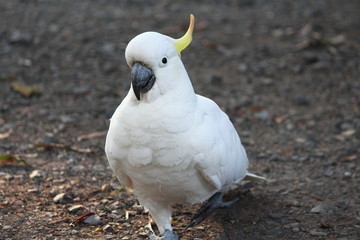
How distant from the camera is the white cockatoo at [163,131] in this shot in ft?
10.5

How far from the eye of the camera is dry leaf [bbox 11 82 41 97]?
20.2 feet

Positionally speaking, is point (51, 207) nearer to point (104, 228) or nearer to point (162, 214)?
point (104, 228)

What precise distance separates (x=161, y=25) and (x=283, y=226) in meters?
4.72

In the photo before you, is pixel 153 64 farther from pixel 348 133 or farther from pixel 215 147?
pixel 348 133

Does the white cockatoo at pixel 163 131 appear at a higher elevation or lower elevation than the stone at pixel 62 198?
higher

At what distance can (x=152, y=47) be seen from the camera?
10.4ft

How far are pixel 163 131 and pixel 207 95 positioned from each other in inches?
125

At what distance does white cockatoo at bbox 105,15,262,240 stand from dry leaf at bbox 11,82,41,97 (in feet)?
9.87

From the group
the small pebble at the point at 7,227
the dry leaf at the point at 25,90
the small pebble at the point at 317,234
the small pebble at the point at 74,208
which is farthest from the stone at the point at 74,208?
the dry leaf at the point at 25,90

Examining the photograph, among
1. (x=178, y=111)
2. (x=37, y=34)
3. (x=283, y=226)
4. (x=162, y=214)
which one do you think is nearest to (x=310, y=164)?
(x=283, y=226)

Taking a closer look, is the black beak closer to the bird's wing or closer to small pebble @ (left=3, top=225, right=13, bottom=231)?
the bird's wing

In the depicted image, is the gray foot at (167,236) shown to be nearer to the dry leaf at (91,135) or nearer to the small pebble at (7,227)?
the small pebble at (7,227)

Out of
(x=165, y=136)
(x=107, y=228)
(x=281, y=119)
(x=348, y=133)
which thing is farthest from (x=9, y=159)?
(x=348, y=133)

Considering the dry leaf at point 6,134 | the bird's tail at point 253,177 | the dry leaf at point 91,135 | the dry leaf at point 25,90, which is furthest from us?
the dry leaf at point 25,90
